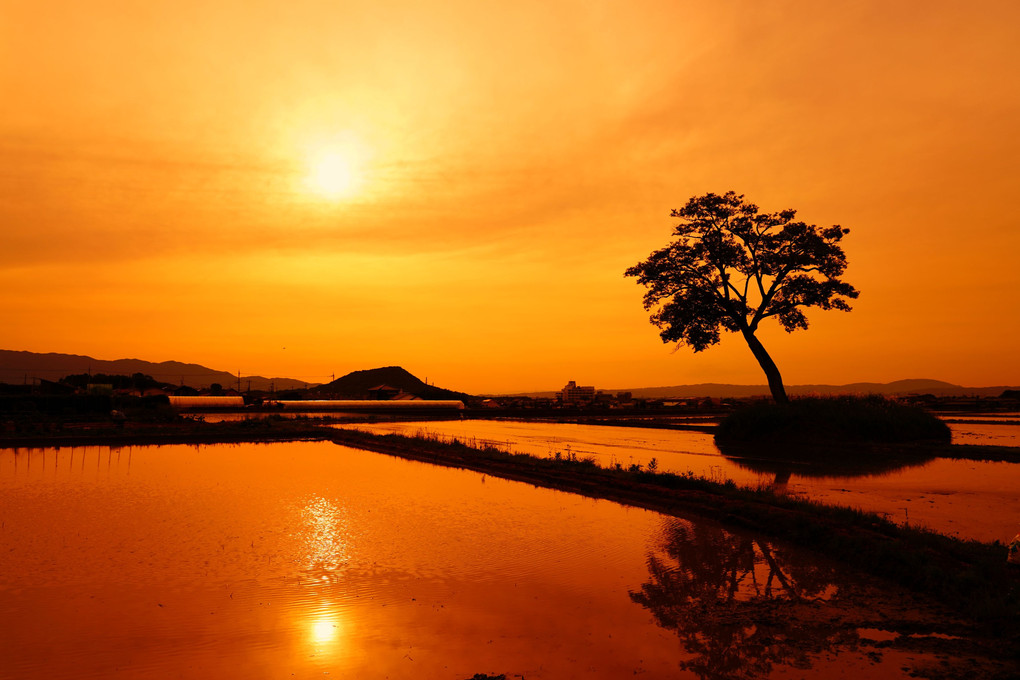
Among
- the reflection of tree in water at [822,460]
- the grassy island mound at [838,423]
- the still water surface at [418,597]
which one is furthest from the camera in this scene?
the grassy island mound at [838,423]

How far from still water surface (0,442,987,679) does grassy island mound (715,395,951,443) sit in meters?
19.3

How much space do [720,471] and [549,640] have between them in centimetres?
1657

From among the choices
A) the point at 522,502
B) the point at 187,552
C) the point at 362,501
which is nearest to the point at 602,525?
the point at 522,502

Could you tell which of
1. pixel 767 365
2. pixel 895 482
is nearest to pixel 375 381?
pixel 767 365

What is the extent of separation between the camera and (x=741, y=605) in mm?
8500

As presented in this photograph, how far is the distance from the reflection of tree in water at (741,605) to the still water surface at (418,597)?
34 millimetres

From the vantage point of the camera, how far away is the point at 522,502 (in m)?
16.9

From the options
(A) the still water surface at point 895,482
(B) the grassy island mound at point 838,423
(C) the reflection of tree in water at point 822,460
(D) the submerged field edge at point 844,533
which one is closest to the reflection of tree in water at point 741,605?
(D) the submerged field edge at point 844,533

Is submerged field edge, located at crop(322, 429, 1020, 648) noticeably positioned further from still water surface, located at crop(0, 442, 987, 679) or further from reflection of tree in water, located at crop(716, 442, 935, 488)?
reflection of tree in water, located at crop(716, 442, 935, 488)

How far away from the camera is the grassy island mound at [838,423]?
30.8 meters

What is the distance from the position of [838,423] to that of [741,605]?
26.2 meters

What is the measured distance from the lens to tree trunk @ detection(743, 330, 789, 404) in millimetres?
36062

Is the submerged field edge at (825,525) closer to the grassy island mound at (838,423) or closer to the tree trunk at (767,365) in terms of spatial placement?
the grassy island mound at (838,423)

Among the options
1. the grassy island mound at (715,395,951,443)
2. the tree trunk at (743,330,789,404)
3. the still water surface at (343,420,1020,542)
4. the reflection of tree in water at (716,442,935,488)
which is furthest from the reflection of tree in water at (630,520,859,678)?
the tree trunk at (743,330,789,404)
